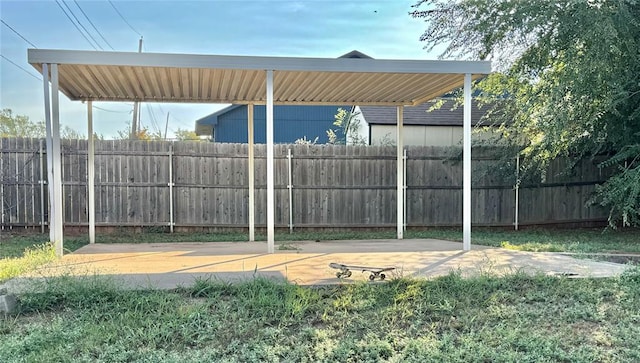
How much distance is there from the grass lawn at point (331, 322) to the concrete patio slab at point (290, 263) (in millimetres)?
359

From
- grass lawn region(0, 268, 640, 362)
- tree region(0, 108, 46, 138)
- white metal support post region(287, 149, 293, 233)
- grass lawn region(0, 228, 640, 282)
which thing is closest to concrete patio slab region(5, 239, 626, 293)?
grass lawn region(0, 268, 640, 362)

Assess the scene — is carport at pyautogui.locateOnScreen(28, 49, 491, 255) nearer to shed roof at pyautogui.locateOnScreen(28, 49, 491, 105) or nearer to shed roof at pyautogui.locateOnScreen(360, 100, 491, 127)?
shed roof at pyautogui.locateOnScreen(28, 49, 491, 105)

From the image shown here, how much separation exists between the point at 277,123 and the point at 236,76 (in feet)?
45.6

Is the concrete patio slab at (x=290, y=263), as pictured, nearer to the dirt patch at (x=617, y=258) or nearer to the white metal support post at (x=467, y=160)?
the dirt patch at (x=617, y=258)

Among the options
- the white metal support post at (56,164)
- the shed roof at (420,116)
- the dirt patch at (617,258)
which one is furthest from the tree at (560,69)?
the white metal support post at (56,164)

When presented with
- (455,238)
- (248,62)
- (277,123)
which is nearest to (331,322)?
(248,62)

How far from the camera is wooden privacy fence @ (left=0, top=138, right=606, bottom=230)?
28.9 feet

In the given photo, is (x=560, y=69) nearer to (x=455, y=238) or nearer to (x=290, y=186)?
(x=455, y=238)

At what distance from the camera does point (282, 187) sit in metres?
9.52

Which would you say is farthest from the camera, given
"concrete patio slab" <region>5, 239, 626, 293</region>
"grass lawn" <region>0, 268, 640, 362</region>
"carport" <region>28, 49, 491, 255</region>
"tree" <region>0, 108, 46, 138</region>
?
"tree" <region>0, 108, 46, 138</region>

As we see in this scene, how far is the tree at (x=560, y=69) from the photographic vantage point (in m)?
7.21

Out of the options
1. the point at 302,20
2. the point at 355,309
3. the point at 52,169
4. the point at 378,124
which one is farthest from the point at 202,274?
the point at 302,20

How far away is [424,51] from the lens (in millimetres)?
9125

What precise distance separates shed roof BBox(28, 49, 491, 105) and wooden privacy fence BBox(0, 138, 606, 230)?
202cm
